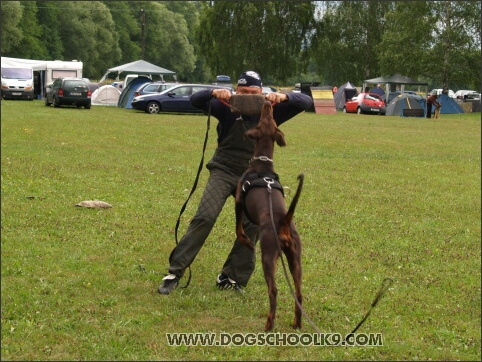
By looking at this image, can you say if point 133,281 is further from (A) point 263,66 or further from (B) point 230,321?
(A) point 263,66

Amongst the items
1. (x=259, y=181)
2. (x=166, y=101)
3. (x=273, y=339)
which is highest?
(x=259, y=181)

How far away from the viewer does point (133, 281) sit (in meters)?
6.93

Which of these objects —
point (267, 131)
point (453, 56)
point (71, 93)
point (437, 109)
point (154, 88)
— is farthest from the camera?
point (437, 109)

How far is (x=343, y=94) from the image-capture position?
5638 centimetres

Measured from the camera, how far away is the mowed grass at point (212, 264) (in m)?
5.21

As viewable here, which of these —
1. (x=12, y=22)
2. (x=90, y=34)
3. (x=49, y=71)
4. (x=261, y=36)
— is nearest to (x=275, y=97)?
(x=12, y=22)

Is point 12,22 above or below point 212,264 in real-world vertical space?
above

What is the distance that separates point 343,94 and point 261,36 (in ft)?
152

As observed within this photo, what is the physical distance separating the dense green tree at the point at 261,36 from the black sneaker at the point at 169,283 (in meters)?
4.25

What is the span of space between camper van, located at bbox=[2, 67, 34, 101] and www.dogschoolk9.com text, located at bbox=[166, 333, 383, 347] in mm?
40428

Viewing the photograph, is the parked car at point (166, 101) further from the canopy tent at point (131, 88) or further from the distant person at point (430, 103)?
the distant person at point (430, 103)

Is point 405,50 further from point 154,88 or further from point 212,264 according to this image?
point 212,264

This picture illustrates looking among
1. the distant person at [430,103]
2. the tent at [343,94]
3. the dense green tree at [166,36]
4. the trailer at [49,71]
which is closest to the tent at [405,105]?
the distant person at [430,103]

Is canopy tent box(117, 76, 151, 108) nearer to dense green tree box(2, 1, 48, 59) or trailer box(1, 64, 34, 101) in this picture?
trailer box(1, 64, 34, 101)
